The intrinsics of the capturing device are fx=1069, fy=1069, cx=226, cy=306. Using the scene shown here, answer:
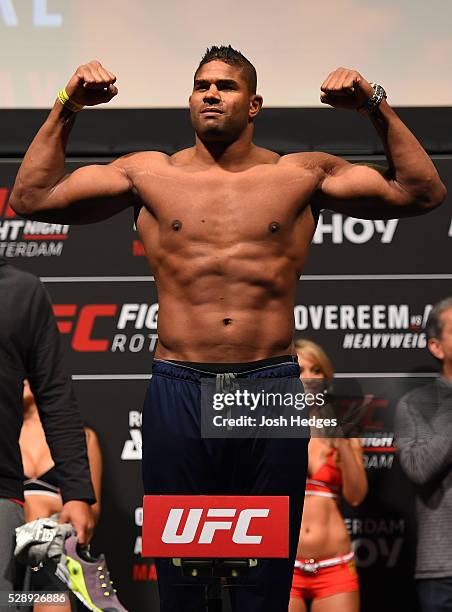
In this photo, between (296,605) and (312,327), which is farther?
(312,327)

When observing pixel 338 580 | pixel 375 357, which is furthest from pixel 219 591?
pixel 375 357

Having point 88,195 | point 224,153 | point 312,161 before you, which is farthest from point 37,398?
point 312,161

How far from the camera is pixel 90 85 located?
101 inches

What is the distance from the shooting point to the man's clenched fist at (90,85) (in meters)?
2.55

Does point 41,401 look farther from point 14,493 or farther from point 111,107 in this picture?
point 111,107

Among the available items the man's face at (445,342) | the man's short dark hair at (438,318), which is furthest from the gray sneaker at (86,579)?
the man's short dark hair at (438,318)

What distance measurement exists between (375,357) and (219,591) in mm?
2071

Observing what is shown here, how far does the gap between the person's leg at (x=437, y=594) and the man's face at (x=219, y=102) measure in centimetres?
185

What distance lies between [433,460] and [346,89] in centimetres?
139

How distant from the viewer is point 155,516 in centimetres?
234

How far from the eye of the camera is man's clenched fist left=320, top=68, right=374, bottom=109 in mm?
2553

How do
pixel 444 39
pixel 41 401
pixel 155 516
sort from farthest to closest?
pixel 444 39, pixel 41 401, pixel 155 516

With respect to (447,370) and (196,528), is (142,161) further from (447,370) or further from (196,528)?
(447,370)

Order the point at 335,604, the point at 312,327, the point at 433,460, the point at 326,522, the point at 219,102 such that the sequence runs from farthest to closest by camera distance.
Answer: the point at 312,327 < the point at 326,522 < the point at 335,604 < the point at 433,460 < the point at 219,102
